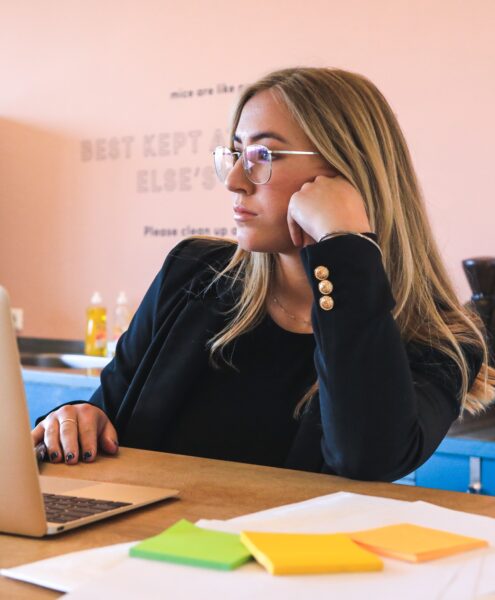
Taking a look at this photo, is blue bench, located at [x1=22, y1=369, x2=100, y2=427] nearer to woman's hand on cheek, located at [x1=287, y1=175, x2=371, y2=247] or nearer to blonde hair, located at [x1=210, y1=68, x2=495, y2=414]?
blonde hair, located at [x1=210, y1=68, x2=495, y2=414]

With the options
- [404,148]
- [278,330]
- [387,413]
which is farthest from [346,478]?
[404,148]

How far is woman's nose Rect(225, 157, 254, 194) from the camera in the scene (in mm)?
1432

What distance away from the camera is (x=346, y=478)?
3.73 ft

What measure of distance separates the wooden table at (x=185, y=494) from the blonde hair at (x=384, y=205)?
322 millimetres

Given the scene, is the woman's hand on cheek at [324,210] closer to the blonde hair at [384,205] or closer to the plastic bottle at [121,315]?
the blonde hair at [384,205]

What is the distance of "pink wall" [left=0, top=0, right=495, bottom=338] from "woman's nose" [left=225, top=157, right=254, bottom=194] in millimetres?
1679

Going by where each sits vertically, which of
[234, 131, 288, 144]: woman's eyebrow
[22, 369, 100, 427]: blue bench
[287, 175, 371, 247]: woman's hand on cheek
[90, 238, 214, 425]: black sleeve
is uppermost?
[234, 131, 288, 144]: woman's eyebrow

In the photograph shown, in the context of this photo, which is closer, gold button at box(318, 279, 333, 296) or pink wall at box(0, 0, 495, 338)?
gold button at box(318, 279, 333, 296)

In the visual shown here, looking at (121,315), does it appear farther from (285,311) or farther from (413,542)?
(413,542)

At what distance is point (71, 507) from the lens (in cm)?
91

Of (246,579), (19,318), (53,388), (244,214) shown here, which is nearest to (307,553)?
(246,579)

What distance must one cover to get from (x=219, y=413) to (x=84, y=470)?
346 mm

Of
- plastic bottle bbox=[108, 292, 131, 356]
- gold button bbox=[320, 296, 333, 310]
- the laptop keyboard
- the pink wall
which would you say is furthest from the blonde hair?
plastic bottle bbox=[108, 292, 131, 356]

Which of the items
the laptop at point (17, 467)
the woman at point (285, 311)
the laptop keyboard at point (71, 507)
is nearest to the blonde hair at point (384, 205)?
the woman at point (285, 311)
